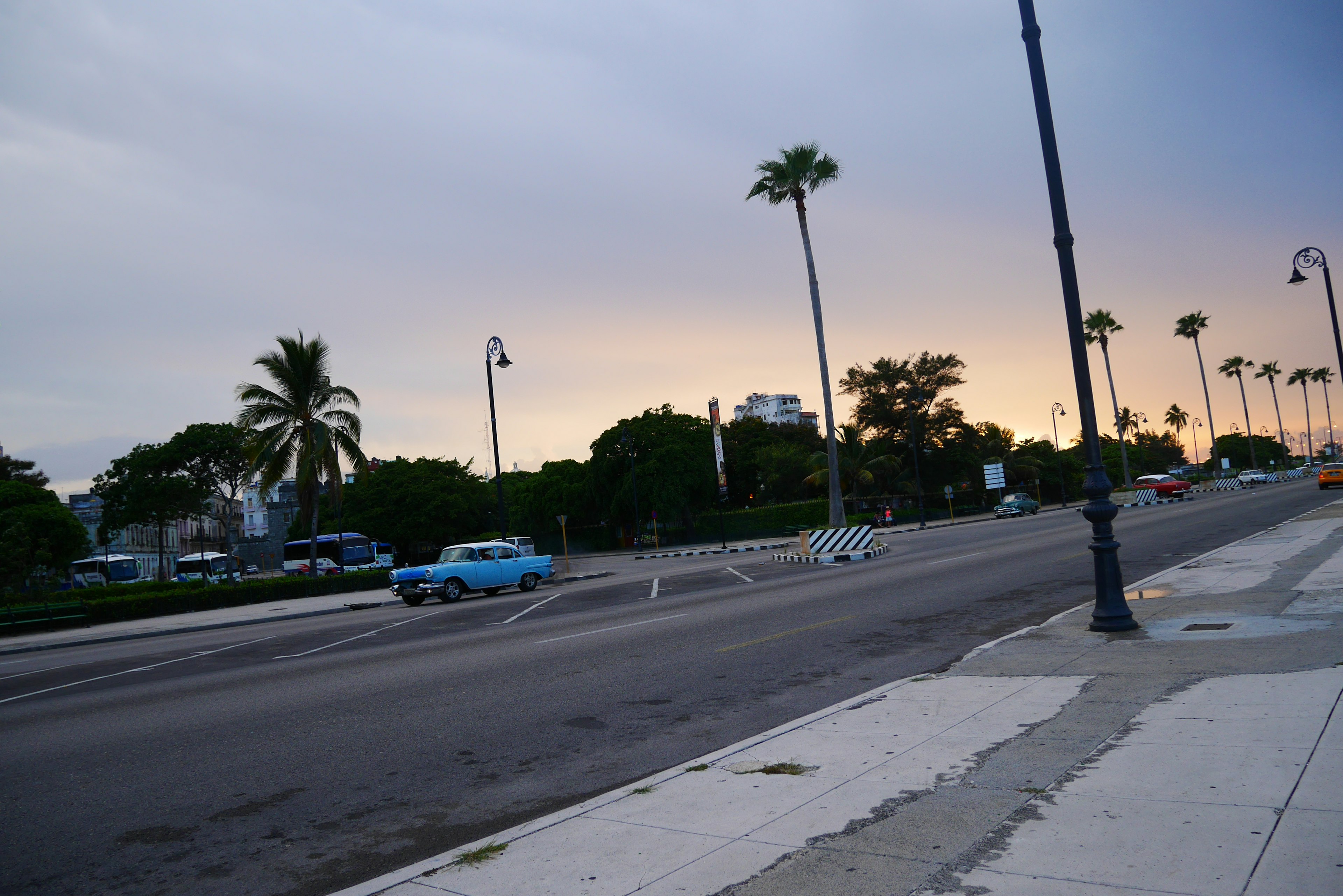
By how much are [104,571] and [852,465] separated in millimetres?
55024

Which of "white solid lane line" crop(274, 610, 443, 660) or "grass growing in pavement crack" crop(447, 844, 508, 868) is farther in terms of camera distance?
"white solid lane line" crop(274, 610, 443, 660)

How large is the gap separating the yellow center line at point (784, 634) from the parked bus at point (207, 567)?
167ft

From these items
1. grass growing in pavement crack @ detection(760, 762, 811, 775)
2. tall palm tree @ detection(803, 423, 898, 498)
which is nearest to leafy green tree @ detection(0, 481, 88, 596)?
grass growing in pavement crack @ detection(760, 762, 811, 775)

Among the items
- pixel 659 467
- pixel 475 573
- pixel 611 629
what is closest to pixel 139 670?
pixel 611 629

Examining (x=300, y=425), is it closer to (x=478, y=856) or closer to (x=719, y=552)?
(x=719, y=552)

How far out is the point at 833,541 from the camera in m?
29.5

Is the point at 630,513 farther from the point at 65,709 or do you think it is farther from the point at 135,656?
the point at 65,709

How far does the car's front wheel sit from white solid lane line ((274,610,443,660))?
8.19ft

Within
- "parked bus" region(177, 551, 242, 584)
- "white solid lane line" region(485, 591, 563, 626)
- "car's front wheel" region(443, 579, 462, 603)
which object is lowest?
"white solid lane line" region(485, 591, 563, 626)

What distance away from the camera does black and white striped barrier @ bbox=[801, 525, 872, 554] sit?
96.2 ft

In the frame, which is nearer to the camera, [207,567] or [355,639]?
[355,639]

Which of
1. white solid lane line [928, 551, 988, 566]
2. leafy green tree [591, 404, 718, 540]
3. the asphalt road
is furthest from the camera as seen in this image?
leafy green tree [591, 404, 718, 540]

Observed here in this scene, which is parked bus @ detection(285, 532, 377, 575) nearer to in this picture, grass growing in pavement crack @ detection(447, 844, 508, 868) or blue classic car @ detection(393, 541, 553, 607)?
blue classic car @ detection(393, 541, 553, 607)

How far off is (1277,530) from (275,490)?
117 meters
